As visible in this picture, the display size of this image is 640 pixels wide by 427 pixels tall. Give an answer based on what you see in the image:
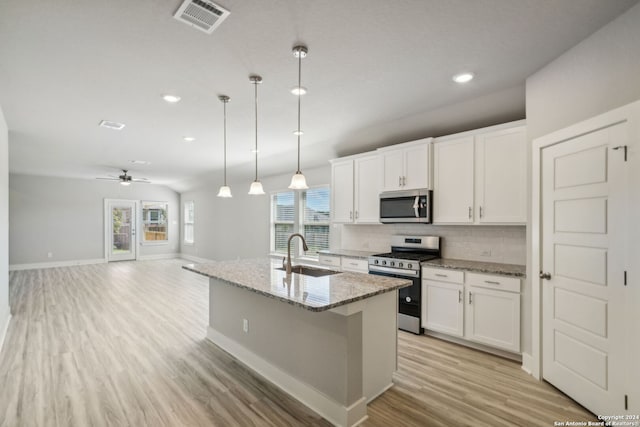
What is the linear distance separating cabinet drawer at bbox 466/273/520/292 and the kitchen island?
1170 millimetres

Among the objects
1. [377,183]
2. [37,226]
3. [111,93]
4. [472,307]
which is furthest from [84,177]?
[472,307]

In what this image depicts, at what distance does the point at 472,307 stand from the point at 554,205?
1331 mm

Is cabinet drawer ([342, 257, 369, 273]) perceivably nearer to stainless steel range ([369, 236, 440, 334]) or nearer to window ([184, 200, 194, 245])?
stainless steel range ([369, 236, 440, 334])

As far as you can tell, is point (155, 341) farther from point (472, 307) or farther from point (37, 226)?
point (37, 226)

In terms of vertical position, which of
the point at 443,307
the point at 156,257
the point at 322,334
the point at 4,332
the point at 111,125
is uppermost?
the point at 111,125

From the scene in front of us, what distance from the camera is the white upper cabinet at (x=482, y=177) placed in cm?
312

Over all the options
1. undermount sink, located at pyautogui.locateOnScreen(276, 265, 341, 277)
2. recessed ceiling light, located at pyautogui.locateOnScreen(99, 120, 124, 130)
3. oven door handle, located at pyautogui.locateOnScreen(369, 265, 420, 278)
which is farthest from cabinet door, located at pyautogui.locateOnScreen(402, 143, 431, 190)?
recessed ceiling light, located at pyautogui.locateOnScreen(99, 120, 124, 130)

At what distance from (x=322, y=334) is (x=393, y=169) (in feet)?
8.66

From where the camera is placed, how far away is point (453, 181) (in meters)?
3.63

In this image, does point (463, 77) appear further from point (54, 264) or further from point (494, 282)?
point (54, 264)

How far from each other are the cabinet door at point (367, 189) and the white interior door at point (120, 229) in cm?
883

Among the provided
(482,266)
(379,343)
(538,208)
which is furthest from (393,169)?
(379,343)

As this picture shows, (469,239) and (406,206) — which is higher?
(406,206)

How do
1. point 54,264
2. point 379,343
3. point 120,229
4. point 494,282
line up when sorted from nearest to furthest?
point 379,343, point 494,282, point 54,264, point 120,229
